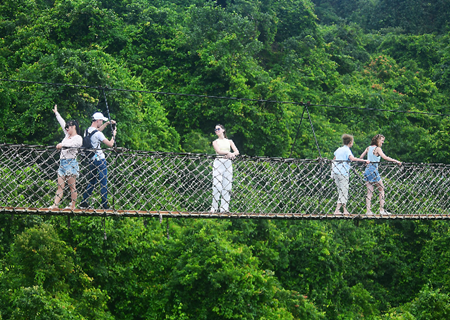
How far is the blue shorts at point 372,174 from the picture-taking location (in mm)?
4617

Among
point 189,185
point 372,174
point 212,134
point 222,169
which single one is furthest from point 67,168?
point 212,134

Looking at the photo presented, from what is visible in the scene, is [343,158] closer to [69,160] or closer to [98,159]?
[98,159]

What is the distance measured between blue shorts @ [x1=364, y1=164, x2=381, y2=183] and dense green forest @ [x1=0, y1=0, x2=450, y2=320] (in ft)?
5.78

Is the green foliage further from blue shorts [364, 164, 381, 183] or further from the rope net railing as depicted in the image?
blue shorts [364, 164, 381, 183]

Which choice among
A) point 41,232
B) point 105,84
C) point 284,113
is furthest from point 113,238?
point 284,113

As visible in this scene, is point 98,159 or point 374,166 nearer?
point 98,159

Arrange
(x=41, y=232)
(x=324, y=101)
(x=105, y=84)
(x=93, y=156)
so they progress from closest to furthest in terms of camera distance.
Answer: (x=93, y=156), (x=41, y=232), (x=105, y=84), (x=324, y=101)

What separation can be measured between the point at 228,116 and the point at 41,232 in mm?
4362

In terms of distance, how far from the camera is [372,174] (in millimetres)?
4625

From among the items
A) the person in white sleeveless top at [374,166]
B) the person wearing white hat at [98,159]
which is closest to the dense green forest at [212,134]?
the person wearing white hat at [98,159]

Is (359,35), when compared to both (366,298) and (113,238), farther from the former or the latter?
(113,238)

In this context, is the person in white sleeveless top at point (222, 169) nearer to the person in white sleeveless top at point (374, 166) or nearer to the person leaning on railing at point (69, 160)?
the person leaning on railing at point (69, 160)

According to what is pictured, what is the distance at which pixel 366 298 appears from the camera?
947 centimetres

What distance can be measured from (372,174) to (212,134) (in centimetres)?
554
